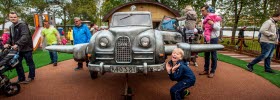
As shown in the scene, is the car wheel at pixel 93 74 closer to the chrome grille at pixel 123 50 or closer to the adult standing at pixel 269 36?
the chrome grille at pixel 123 50

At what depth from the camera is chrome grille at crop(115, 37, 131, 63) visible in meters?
4.24

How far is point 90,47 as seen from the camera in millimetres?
4500

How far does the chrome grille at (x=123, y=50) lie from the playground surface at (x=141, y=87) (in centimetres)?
83

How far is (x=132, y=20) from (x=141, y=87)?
76.0 inches

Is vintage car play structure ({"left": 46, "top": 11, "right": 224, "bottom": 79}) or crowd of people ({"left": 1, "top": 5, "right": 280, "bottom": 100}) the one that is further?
vintage car play structure ({"left": 46, "top": 11, "right": 224, "bottom": 79})

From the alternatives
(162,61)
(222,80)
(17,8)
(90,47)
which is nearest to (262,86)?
(222,80)

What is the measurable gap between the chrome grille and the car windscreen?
1.54m

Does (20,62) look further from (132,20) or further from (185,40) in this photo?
(185,40)

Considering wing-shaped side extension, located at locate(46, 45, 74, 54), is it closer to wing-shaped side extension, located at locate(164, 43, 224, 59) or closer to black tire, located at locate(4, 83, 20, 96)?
black tire, located at locate(4, 83, 20, 96)

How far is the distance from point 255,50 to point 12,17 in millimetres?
10700

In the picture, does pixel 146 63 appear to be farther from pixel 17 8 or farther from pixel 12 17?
pixel 17 8

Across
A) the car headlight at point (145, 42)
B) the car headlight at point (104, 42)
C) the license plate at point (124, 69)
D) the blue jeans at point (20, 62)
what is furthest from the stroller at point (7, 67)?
the car headlight at point (145, 42)

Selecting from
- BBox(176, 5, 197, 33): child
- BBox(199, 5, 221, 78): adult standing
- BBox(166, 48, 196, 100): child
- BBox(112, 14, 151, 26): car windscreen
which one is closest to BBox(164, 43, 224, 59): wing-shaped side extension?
BBox(199, 5, 221, 78): adult standing

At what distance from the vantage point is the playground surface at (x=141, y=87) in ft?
14.4
